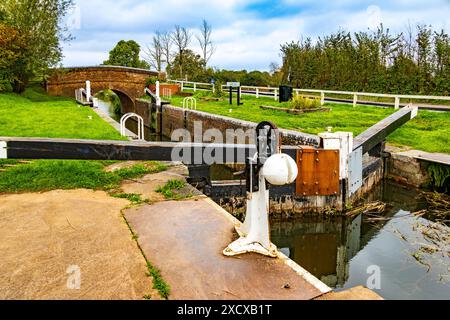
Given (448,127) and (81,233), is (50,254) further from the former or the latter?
(448,127)

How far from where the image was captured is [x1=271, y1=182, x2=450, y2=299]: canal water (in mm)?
4746

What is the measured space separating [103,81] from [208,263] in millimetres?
24994

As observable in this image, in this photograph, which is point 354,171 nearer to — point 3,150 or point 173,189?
point 173,189

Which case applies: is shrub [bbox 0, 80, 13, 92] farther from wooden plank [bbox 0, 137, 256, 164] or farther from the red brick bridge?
A: wooden plank [bbox 0, 137, 256, 164]

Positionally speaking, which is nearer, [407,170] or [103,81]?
[407,170]

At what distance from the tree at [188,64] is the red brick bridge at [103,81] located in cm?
1073

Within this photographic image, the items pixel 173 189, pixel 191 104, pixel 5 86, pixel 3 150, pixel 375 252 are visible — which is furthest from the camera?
pixel 5 86

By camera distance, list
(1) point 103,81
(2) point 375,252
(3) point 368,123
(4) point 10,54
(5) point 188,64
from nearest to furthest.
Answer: (2) point 375,252 < (3) point 368,123 < (4) point 10,54 < (1) point 103,81 < (5) point 188,64

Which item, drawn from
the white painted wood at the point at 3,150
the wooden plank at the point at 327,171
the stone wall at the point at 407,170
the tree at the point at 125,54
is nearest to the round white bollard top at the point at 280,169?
the white painted wood at the point at 3,150

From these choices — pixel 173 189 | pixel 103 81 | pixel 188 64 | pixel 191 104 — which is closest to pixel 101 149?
pixel 173 189

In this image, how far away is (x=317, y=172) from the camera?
6.59m

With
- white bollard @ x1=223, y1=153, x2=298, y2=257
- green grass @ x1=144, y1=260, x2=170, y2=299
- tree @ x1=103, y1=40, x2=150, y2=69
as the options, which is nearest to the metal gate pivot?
white bollard @ x1=223, y1=153, x2=298, y2=257

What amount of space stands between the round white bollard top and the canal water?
232 cm
